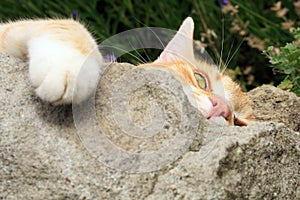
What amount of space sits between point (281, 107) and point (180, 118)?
943 millimetres

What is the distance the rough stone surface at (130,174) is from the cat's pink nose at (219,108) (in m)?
0.50

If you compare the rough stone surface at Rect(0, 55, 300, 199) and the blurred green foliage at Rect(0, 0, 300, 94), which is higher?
the rough stone surface at Rect(0, 55, 300, 199)

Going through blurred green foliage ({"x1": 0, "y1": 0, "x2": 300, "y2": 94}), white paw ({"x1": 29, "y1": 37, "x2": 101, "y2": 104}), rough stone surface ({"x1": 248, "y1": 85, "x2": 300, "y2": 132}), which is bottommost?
blurred green foliage ({"x1": 0, "y1": 0, "x2": 300, "y2": 94})

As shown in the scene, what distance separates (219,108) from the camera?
8.50 ft

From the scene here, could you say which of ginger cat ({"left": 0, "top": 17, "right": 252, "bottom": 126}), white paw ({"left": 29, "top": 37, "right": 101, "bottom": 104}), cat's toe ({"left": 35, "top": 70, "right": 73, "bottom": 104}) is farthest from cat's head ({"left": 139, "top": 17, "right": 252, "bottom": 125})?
cat's toe ({"left": 35, "top": 70, "right": 73, "bottom": 104})

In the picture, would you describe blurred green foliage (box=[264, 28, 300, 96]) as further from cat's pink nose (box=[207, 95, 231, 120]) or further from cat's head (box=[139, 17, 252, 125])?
cat's pink nose (box=[207, 95, 231, 120])

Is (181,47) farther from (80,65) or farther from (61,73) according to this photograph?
(61,73)

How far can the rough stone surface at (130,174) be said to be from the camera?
1836 mm

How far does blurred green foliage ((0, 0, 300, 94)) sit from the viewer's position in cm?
444

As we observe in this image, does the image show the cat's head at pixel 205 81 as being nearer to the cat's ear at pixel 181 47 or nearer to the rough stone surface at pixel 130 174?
the cat's ear at pixel 181 47

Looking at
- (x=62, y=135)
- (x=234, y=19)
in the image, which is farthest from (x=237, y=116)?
(x=234, y=19)

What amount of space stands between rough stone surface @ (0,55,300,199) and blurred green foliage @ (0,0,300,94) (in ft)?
7.61

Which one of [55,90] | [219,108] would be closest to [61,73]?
[55,90]

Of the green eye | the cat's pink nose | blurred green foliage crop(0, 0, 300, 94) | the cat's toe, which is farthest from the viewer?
blurred green foliage crop(0, 0, 300, 94)
